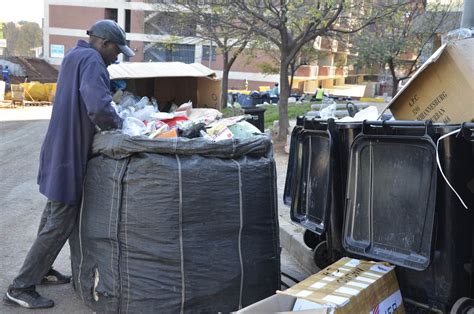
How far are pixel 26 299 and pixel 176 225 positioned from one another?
1236 mm

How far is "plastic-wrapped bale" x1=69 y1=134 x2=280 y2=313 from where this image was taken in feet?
9.64

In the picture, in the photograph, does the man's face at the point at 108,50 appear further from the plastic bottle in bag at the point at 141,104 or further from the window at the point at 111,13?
the window at the point at 111,13

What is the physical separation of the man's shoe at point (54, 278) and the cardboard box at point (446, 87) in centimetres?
268

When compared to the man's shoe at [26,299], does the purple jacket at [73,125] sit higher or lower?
higher

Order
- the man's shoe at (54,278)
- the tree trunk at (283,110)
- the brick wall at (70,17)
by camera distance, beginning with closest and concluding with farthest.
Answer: the man's shoe at (54,278)
the tree trunk at (283,110)
the brick wall at (70,17)

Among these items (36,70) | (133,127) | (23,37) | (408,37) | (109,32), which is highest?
(23,37)

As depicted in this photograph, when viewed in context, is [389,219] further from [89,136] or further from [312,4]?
[312,4]

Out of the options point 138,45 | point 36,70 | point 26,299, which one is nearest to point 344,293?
point 26,299

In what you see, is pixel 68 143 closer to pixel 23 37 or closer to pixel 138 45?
pixel 138 45

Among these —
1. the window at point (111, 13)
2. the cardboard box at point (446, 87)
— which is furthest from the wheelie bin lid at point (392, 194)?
the window at point (111, 13)

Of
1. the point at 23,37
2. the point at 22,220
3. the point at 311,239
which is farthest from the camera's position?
the point at 23,37

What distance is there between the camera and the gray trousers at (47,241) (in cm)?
334

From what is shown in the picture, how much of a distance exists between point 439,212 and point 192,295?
4.68 ft

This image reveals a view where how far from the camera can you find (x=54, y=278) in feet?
12.4
